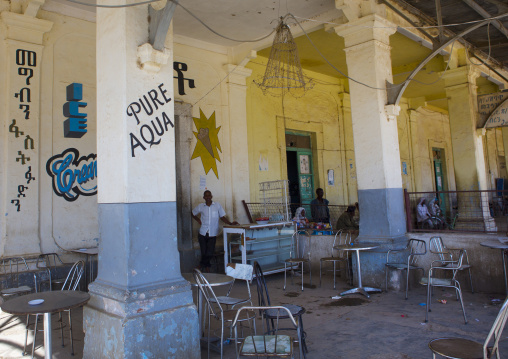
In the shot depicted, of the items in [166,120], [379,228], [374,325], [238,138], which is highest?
[238,138]

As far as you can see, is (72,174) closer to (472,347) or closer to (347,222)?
(347,222)

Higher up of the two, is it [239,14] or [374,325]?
[239,14]

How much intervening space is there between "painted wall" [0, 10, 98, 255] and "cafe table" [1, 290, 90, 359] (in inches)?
114

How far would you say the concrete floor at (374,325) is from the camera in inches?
150

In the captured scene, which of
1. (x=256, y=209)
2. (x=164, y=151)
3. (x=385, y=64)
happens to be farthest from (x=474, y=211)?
(x=164, y=151)

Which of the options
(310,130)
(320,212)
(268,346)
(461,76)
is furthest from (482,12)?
(268,346)

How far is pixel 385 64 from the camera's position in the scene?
6.55 metres

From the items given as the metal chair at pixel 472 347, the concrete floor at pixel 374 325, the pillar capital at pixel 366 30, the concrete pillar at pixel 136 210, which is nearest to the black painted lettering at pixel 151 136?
the concrete pillar at pixel 136 210

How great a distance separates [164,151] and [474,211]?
302 inches

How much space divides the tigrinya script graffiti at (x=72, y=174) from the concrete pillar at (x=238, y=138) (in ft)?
9.79

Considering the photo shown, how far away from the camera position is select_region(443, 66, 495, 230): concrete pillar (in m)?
9.16

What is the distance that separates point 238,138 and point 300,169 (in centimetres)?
253

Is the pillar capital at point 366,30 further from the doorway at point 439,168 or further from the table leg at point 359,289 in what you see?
the doorway at point 439,168

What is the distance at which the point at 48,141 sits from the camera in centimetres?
609
